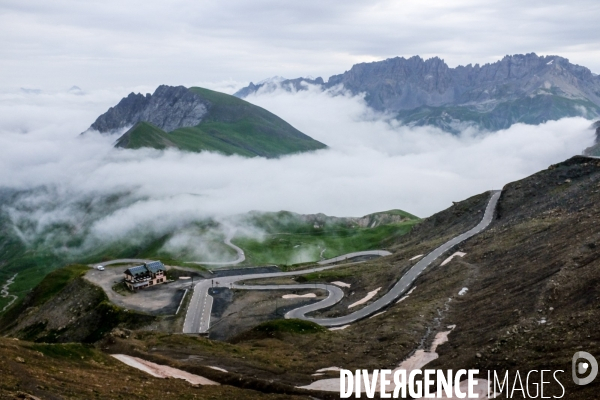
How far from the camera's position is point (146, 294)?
116m

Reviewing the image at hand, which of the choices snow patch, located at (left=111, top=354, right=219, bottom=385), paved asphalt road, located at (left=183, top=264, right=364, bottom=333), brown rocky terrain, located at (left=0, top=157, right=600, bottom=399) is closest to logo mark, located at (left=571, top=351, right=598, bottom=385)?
brown rocky terrain, located at (left=0, top=157, right=600, bottom=399)

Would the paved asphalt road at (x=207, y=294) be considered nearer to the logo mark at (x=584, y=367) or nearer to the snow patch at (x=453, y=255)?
the snow patch at (x=453, y=255)

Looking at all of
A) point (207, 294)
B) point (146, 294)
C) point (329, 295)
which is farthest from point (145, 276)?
point (329, 295)

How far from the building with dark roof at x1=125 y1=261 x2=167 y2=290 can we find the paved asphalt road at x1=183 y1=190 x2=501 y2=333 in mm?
10981

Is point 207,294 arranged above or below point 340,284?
below

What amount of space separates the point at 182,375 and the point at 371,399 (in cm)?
2253

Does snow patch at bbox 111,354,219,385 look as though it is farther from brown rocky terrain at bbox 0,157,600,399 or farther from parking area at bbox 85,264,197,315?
parking area at bbox 85,264,197,315

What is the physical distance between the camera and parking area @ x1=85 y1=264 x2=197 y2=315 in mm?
105900

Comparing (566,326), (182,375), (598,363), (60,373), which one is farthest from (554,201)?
(60,373)

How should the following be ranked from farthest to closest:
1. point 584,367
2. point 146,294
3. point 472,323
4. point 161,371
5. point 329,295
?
point 146,294 → point 329,295 → point 472,323 → point 161,371 → point 584,367

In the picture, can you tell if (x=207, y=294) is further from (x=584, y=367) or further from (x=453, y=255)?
(x=584, y=367)

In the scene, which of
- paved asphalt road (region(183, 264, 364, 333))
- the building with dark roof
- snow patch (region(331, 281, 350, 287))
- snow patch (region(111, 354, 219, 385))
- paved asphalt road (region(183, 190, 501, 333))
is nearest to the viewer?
snow patch (region(111, 354, 219, 385))

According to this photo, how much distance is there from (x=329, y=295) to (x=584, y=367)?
68937mm

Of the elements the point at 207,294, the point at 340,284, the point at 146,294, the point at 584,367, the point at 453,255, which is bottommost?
the point at 146,294
